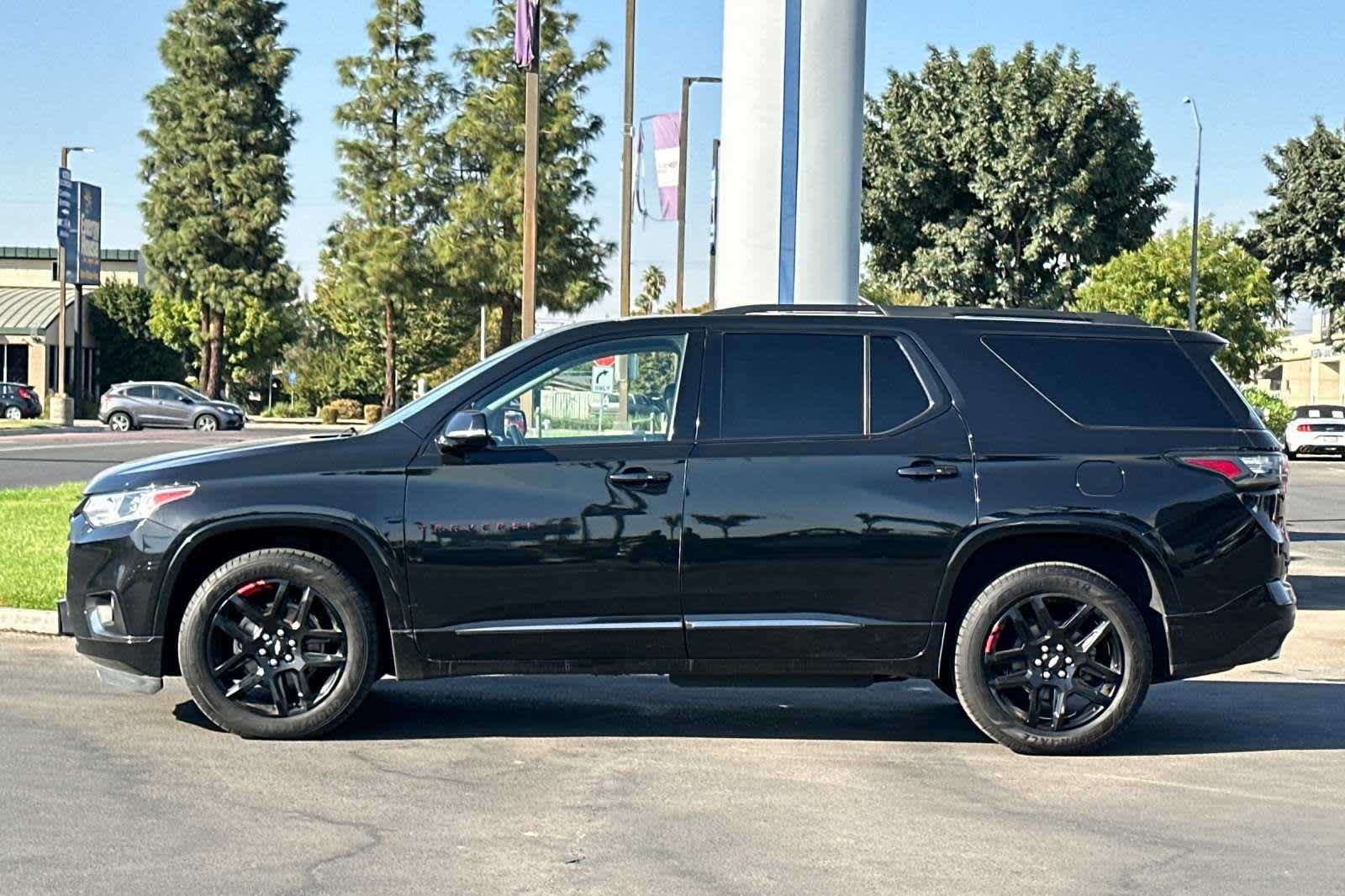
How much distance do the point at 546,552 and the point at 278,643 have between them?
118cm

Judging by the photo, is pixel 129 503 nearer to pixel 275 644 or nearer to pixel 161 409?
pixel 275 644

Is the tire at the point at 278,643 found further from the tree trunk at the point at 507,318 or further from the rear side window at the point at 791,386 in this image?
the tree trunk at the point at 507,318

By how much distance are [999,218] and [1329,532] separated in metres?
27.3

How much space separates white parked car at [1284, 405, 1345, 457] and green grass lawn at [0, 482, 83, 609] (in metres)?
31.7

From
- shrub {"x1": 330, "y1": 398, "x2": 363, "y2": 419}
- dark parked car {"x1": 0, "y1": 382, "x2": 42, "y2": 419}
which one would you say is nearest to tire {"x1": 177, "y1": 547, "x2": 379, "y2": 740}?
dark parked car {"x1": 0, "y1": 382, "x2": 42, "y2": 419}

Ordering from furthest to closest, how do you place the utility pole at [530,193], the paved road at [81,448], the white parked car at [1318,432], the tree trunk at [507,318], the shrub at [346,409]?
the shrub at [346,409] → the tree trunk at [507,318] → the white parked car at [1318,432] → the paved road at [81,448] → the utility pole at [530,193]

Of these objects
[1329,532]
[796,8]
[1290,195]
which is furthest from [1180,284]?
[796,8]

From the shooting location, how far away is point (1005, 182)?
151 feet

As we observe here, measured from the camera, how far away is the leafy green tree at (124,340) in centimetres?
7388

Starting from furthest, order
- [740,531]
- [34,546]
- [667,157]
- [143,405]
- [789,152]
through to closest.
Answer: [143,405], [667,157], [789,152], [34,546], [740,531]

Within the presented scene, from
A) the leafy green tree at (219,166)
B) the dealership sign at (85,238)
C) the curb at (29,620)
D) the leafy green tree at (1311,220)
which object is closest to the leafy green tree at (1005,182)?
the leafy green tree at (1311,220)

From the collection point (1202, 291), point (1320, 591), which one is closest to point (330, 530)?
point (1320, 591)

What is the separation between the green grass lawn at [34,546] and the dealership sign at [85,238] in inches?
1388

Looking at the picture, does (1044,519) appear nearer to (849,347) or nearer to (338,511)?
(849,347)
